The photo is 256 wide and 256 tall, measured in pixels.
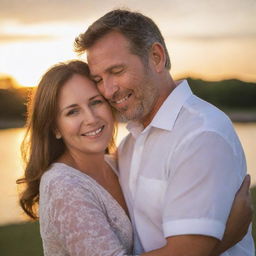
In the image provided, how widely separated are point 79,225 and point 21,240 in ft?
13.0

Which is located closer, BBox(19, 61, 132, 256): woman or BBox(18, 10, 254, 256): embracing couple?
BBox(18, 10, 254, 256): embracing couple

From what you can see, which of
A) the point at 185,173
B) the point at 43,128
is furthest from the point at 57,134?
the point at 185,173

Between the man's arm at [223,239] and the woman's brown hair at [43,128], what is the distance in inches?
32.2

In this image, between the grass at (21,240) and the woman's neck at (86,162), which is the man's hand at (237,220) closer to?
the woman's neck at (86,162)

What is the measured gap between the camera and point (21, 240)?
5.77 metres

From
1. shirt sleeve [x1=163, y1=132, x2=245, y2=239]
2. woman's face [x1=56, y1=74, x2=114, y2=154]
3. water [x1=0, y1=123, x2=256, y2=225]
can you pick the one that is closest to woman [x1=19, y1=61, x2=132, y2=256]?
woman's face [x1=56, y1=74, x2=114, y2=154]

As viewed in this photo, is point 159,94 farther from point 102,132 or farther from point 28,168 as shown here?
point 28,168

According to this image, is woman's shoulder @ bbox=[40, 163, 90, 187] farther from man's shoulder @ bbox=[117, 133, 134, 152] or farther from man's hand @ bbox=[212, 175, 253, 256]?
man's hand @ bbox=[212, 175, 253, 256]

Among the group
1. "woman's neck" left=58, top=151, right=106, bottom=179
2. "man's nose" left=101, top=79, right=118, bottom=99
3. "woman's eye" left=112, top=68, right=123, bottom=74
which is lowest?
"woman's neck" left=58, top=151, right=106, bottom=179

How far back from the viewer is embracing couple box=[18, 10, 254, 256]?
190 cm

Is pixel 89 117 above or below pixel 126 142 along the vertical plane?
above

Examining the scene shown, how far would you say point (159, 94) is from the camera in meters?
2.41

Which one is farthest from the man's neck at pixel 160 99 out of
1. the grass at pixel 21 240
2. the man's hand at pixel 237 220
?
the grass at pixel 21 240

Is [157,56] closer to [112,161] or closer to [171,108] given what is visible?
[171,108]
